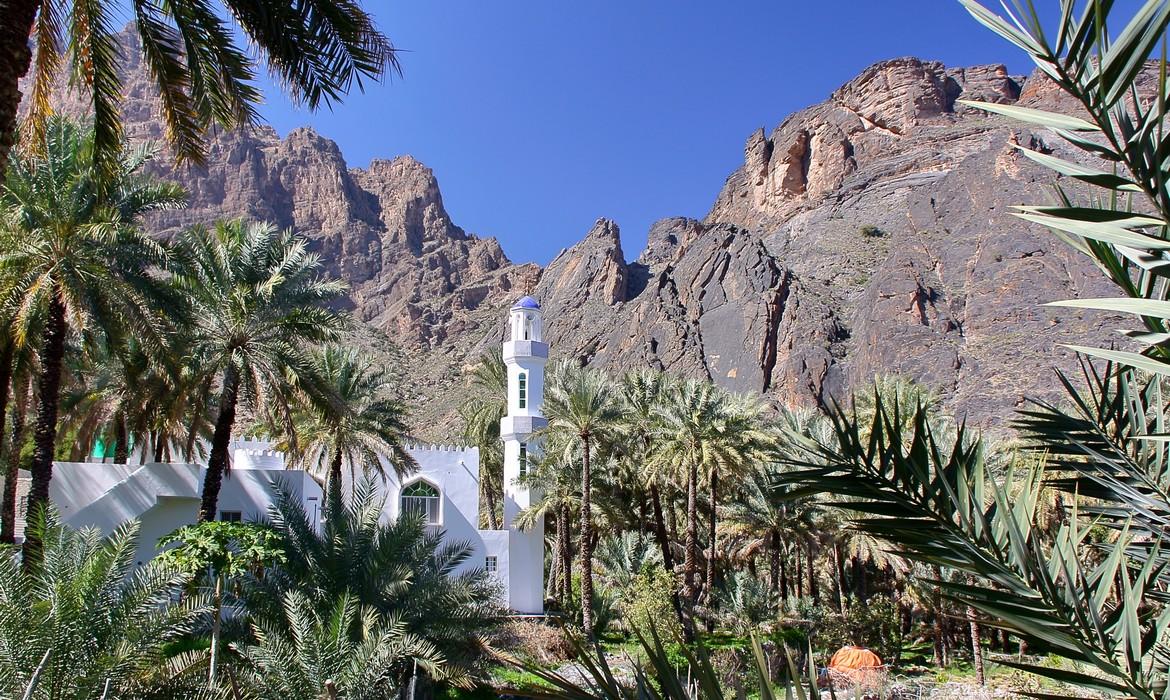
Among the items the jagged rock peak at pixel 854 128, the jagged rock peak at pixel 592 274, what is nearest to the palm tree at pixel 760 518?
the jagged rock peak at pixel 592 274

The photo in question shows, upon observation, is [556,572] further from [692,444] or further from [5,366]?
[5,366]

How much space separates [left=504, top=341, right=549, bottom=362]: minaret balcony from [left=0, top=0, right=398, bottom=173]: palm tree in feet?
82.1

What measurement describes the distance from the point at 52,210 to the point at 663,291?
7858 cm

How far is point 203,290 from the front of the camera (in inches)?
720

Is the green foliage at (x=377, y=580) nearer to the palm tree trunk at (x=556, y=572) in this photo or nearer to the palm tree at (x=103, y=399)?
the palm tree at (x=103, y=399)

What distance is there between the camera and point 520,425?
32500 millimetres

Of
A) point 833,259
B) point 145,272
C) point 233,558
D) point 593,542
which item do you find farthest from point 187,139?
point 833,259

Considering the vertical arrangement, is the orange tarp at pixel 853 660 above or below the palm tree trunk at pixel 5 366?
below

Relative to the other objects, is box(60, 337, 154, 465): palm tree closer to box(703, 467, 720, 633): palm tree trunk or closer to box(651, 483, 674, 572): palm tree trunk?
box(651, 483, 674, 572): palm tree trunk

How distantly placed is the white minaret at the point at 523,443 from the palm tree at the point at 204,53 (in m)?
22.3

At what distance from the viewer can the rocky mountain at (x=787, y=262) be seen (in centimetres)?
6988

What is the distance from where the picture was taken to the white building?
819 inches

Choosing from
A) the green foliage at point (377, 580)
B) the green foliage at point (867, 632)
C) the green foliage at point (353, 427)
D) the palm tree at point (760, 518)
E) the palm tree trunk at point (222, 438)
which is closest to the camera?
the green foliage at point (377, 580)

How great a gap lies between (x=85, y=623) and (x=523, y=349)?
2593cm
